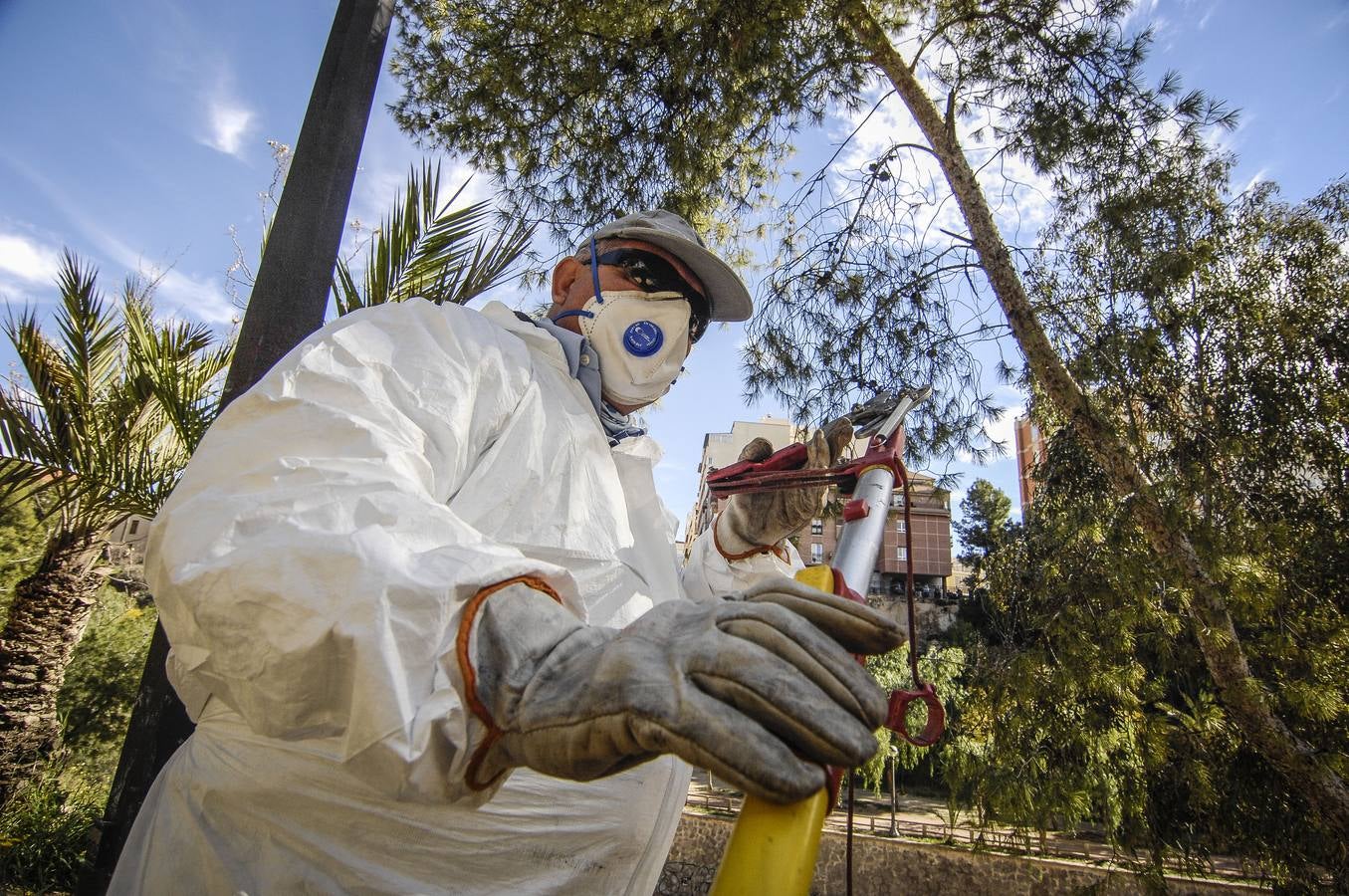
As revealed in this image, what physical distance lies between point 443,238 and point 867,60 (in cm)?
379

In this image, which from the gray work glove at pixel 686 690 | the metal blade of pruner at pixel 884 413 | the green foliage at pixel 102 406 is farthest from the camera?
the green foliage at pixel 102 406

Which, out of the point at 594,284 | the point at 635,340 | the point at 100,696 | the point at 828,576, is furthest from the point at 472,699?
the point at 100,696

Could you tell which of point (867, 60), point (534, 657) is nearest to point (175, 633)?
point (534, 657)

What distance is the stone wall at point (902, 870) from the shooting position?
1162 cm

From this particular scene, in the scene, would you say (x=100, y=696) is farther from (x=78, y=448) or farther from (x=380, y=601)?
(x=380, y=601)

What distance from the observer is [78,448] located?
4043mm

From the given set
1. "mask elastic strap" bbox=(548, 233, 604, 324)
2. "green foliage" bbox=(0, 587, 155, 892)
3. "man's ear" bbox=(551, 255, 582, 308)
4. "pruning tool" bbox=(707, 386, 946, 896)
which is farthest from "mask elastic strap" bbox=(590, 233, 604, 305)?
"green foliage" bbox=(0, 587, 155, 892)

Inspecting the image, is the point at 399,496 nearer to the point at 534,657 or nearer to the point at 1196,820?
the point at 534,657

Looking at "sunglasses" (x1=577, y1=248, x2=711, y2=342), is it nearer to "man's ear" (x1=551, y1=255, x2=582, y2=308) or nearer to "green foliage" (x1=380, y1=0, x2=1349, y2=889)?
"man's ear" (x1=551, y1=255, x2=582, y2=308)

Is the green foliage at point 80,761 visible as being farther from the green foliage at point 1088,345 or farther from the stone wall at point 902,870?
the stone wall at point 902,870

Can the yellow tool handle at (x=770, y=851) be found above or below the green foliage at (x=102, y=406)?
below

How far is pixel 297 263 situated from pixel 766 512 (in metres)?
2.03

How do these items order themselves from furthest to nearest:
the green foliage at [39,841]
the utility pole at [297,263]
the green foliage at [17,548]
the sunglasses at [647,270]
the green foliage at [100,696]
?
1. the green foliage at [100,696]
2. the green foliage at [17,548]
3. the green foliage at [39,841]
4. the utility pole at [297,263]
5. the sunglasses at [647,270]

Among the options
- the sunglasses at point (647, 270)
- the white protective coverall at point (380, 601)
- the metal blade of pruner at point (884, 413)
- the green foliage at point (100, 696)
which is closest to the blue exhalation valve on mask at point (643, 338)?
the sunglasses at point (647, 270)
